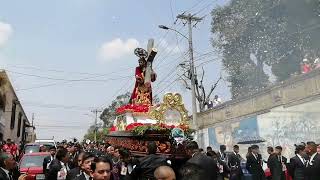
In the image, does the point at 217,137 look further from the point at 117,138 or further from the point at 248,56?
the point at 117,138

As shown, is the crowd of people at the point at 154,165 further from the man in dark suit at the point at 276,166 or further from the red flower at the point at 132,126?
the red flower at the point at 132,126

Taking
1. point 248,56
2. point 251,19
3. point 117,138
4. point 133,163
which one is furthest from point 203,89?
point 133,163

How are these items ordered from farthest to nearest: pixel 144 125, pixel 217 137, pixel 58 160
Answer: pixel 217 137 < pixel 144 125 < pixel 58 160

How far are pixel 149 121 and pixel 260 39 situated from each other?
13636 millimetres

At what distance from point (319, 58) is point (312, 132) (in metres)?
3.22

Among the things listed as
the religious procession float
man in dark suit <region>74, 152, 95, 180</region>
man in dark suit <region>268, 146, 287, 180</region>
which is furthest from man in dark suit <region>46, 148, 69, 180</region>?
man in dark suit <region>268, 146, 287, 180</region>

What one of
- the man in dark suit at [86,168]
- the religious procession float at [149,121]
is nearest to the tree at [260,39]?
the religious procession float at [149,121]

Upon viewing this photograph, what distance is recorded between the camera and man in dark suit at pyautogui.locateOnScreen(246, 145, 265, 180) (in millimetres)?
11398

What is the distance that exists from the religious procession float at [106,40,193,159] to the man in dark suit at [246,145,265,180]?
10.1 ft

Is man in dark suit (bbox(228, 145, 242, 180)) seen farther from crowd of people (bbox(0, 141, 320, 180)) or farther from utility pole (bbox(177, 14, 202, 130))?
utility pole (bbox(177, 14, 202, 130))

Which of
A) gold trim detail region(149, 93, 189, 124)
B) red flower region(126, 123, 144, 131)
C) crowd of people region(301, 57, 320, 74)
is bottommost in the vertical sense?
red flower region(126, 123, 144, 131)

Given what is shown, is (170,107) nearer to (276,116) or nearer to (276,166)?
(276,166)

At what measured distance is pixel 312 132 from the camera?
14555mm

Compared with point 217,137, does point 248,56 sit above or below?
above
